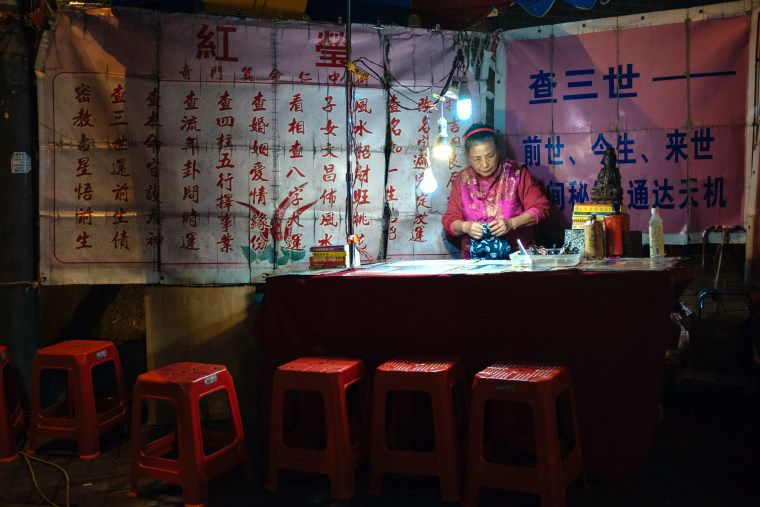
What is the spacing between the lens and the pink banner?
4973 mm

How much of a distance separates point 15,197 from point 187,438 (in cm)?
278

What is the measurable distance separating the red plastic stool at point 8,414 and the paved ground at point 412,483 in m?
0.10

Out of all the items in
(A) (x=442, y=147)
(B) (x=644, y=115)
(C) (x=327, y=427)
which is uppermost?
(B) (x=644, y=115)

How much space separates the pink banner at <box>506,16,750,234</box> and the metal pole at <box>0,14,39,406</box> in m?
4.06

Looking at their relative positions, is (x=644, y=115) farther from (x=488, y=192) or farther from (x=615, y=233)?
(x=615, y=233)

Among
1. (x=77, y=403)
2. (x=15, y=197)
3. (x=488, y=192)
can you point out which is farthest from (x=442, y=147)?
(x=15, y=197)

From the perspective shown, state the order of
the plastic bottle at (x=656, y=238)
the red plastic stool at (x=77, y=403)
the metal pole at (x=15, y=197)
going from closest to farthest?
1. the red plastic stool at (x=77, y=403)
2. the plastic bottle at (x=656, y=238)
3. the metal pole at (x=15, y=197)

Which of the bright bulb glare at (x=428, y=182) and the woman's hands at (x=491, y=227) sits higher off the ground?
the bright bulb glare at (x=428, y=182)

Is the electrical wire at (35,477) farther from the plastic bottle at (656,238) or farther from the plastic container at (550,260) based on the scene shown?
the plastic bottle at (656,238)

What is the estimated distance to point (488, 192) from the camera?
5.16 meters

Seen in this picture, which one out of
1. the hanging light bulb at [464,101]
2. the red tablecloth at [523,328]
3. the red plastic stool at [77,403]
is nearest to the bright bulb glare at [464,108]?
the hanging light bulb at [464,101]

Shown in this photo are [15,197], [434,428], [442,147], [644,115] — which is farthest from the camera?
[644,115]

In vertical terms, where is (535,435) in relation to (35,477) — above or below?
above

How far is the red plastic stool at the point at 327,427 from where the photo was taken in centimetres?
299
